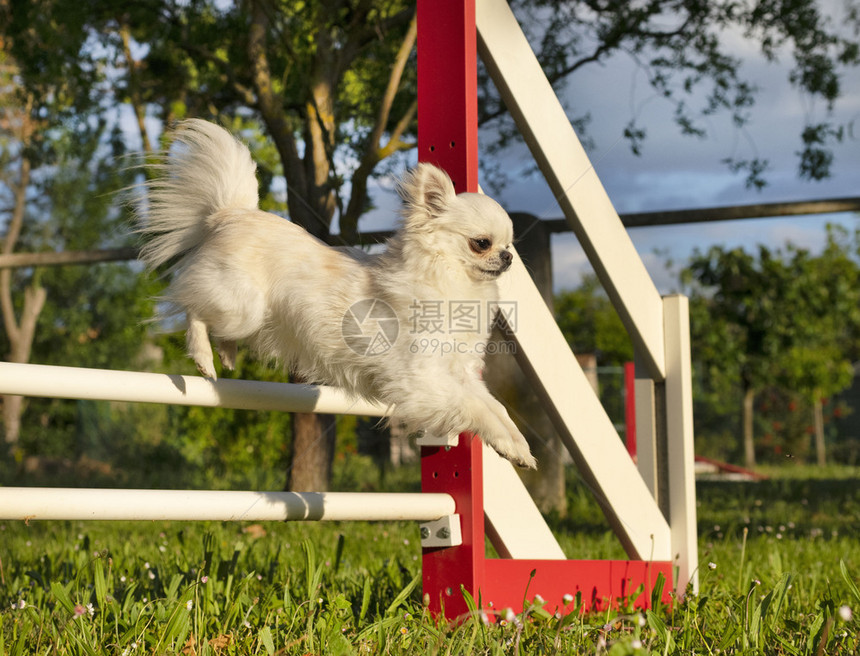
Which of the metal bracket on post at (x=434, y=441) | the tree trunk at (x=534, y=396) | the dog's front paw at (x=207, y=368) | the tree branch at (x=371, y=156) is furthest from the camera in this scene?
the tree trunk at (x=534, y=396)

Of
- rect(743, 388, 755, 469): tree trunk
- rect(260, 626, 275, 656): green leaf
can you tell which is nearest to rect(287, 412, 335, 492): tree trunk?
rect(260, 626, 275, 656): green leaf

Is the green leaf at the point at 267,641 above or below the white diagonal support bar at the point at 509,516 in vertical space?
below

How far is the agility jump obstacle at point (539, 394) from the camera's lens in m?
2.38

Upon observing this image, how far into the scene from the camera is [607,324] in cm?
1967

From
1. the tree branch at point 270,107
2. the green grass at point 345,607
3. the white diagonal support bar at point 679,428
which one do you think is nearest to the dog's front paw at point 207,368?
the green grass at point 345,607

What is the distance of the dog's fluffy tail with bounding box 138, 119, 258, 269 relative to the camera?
2.62 meters

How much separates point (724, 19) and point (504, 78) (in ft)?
14.7

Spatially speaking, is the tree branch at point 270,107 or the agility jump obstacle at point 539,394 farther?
the tree branch at point 270,107

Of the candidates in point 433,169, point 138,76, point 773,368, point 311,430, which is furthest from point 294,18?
point 773,368

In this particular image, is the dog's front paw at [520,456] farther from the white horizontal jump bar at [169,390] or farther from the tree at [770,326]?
the tree at [770,326]

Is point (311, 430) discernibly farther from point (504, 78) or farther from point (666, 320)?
point (504, 78)

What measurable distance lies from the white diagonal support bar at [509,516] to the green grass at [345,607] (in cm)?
31

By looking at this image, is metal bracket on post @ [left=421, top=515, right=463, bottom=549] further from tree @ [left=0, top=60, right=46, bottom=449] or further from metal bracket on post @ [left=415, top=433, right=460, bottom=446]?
tree @ [left=0, top=60, right=46, bottom=449]

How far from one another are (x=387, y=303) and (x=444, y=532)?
2.85 feet
